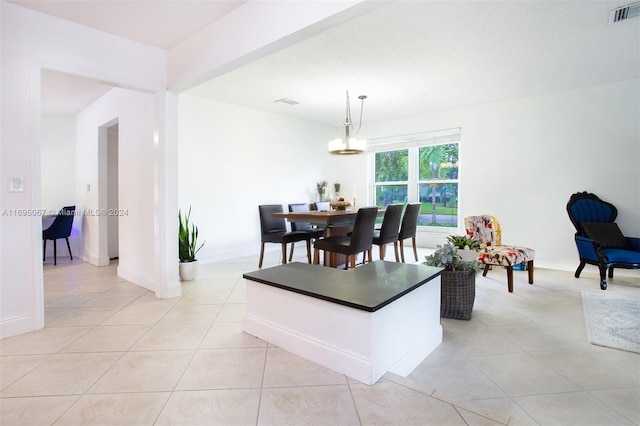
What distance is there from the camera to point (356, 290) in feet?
6.18

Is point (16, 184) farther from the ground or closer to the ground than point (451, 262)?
farther from the ground

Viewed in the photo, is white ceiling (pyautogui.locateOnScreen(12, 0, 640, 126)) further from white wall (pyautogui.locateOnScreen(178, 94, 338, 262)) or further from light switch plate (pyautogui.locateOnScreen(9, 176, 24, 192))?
light switch plate (pyautogui.locateOnScreen(9, 176, 24, 192))

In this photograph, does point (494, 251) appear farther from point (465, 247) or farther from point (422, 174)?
point (422, 174)

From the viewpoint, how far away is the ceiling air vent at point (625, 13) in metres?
2.54

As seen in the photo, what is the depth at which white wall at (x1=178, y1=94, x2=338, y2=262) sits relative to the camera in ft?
15.4

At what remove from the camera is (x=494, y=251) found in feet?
11.7

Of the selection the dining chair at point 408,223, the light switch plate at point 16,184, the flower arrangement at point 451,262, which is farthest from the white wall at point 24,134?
the dining chair at point 408,223

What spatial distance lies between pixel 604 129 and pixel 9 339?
6.39 meters

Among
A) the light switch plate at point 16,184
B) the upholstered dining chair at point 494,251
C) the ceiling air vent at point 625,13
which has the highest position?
the ceiling air vent at point 625,13

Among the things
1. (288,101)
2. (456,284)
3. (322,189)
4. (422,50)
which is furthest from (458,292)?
(322,189)

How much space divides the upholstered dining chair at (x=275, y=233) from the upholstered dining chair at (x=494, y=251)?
2127 millimetres

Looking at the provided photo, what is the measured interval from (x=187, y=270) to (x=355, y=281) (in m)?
2.39

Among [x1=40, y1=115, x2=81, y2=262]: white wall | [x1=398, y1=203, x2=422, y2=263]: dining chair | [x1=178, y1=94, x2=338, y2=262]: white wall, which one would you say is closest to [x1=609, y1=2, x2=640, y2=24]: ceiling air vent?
[x1=398, y1=203, x2=422, y2=263]: dining chair

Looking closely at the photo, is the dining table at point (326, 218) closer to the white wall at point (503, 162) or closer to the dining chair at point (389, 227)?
the dining chair at point (389, 227)
